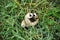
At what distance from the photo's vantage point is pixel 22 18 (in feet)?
8.30

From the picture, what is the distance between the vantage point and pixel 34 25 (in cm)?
249

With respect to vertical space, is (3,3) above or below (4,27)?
above

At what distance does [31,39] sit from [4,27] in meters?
0.34

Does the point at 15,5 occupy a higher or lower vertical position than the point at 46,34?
higher

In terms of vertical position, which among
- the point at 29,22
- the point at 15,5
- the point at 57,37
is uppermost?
the point at 15,5

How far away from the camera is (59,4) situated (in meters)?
2.64

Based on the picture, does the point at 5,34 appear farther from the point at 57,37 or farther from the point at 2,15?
the point at 57,37

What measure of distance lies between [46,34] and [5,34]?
45cm

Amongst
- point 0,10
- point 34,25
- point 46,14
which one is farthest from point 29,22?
point 0,10

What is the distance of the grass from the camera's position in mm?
2441

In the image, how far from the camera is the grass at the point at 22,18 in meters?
2.44

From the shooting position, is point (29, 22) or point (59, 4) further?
point (59, 4)

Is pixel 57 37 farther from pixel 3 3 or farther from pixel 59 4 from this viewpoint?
pixel 3 3

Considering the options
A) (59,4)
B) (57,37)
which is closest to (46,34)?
(57,37)
